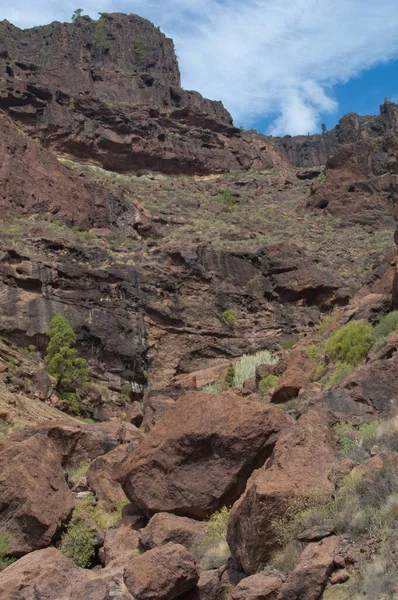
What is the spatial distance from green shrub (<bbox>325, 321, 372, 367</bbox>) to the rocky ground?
0.05 meters

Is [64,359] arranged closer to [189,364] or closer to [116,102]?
[189,364]

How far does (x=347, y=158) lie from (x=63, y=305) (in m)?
33.2

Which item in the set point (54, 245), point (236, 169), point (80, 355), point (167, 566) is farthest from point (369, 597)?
point (236, 169)

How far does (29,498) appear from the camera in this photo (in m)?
8.72

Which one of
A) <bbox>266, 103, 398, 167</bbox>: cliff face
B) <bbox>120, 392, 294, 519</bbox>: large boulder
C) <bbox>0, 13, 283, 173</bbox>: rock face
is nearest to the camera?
<bbox>120, 392, 294, 519</bbox>: large boulder

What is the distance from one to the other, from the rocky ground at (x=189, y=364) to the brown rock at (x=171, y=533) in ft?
0.10

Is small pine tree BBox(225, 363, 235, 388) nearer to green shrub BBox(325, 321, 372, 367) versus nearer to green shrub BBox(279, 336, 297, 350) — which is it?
green shrub BBox(325, 321, 372, 367)

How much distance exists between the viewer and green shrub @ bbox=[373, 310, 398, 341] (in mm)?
13445

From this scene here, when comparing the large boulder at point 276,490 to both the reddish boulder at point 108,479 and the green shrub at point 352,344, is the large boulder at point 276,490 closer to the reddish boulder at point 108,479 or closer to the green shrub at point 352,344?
the reddish boulder at point 108,479

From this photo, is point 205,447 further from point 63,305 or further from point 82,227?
point 82,227

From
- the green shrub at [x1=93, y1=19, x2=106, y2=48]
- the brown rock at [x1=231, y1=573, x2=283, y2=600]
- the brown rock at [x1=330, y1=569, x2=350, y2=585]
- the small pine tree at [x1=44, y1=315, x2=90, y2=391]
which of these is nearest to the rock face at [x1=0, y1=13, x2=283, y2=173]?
the green shrub at [x1=93, y1=19, x2=106, y2=48]

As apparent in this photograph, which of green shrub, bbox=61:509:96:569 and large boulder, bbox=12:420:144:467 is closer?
green shrub, bbox=61:509:96:569

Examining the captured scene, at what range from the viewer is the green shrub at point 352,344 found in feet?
44.9

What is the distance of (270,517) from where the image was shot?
6441 millimetres
